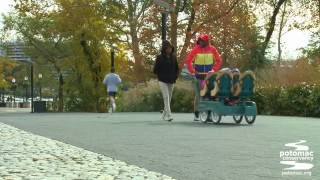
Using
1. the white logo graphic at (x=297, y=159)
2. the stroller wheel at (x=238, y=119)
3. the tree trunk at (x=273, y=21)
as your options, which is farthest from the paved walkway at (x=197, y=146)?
the tree trunk at (x=273, y=21)

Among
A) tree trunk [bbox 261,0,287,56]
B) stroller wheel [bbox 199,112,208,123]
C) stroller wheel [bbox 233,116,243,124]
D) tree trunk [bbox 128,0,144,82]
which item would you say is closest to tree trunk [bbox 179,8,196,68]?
tree trunk [bbox 128,0,144,82]

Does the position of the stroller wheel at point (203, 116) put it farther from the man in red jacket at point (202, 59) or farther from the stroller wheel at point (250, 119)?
the stroller wheel at point (250, 119)

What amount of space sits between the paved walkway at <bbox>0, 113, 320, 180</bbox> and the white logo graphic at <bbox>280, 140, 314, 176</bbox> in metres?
0.08

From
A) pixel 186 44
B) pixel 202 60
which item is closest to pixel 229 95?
pixel 202 60

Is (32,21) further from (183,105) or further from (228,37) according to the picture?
(183,105)

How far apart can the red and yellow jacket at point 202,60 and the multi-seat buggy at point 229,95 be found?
0.53 m

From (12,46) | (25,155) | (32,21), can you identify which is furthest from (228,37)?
(12,46)

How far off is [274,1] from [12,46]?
36.1 m

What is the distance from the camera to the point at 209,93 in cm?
1466

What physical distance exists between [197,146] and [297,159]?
2015 mm

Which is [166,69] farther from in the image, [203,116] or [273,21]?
[273,21]

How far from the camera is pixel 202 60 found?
1487 cm

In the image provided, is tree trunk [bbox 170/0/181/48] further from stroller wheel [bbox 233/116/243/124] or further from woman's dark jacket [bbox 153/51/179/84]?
stroller wheel [bbox 233/116/243/124]

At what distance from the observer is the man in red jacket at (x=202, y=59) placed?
14.8 meters
